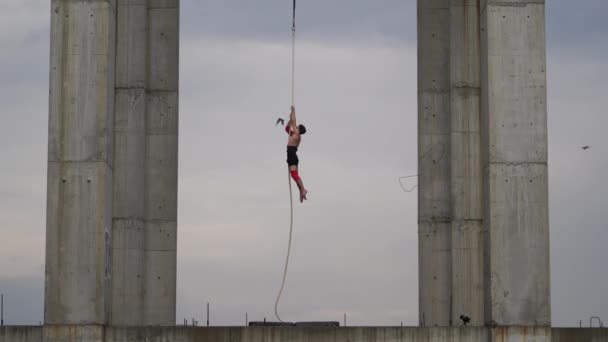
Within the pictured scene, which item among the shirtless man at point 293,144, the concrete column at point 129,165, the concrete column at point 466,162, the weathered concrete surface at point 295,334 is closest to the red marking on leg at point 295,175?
the shirtless man at point 293,144

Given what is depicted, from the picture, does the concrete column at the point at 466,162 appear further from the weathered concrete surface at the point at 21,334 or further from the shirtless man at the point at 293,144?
the weathered concrete surface at the point at 21,334

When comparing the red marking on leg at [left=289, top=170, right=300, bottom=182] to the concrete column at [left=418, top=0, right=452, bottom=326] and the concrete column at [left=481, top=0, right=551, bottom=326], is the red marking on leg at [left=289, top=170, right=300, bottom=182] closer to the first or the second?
the concrete column at [left=481, top=0, right=551, bottom=326]

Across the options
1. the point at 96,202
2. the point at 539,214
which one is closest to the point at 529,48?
the point at 539,214

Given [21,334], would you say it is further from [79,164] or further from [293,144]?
[293,144]

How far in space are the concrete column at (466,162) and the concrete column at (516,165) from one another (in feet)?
17.6

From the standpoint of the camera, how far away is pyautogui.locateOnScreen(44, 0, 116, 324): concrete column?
96.5 feet

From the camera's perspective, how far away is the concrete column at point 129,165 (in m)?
→ 36.1

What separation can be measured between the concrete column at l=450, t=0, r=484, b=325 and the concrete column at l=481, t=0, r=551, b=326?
212 inches

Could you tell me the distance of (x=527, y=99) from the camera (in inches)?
1205

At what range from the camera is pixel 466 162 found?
36.6 meters

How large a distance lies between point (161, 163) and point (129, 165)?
49.6 inches

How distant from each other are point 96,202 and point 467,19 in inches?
477

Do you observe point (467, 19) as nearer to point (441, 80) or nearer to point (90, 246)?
point (441, 80)

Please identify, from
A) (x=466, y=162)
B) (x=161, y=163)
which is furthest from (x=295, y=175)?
(x=161, y=163)
